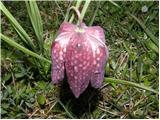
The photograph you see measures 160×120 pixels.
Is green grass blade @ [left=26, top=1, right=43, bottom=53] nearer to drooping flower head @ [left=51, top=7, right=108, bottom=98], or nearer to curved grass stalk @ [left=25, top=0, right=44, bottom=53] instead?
curved grass stalk @ [left=25, top=0, right=44, bottom=53]

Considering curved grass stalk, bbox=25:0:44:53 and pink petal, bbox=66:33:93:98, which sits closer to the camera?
pink petal, bbox=66:33:93:98

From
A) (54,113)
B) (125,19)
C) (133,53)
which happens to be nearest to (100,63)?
(54,113)

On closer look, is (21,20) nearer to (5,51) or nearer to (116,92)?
(5,51)

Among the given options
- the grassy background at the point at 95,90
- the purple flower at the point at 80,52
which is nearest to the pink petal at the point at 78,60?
the purple flower at the point at 80,52

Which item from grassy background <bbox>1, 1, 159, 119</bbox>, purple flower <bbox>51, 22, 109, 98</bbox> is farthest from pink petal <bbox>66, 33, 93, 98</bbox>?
grassy background <bbox>1, 1, 159, 119</bbox>

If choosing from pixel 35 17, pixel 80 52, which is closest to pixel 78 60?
pixel 80 52

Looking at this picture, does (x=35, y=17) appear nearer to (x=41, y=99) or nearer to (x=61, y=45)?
(x=41, y=99)
